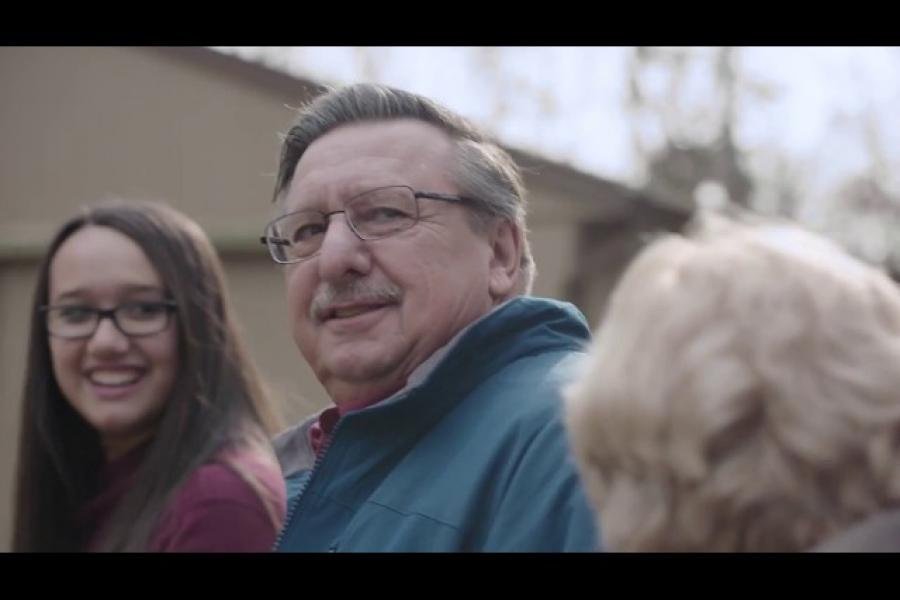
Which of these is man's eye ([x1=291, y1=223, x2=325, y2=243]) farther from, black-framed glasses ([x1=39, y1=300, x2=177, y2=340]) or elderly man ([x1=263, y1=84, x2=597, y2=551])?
black-framed glasses ([x1=39, y1=300, x2=177, y2=340])

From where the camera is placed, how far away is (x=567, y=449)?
248 cm

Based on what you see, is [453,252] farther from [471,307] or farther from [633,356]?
[633,356]

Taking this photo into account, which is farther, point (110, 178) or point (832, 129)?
point (832, 129)

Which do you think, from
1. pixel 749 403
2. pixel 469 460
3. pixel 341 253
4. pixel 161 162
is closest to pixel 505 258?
pixel 341 253

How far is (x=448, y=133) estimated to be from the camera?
3176 mm

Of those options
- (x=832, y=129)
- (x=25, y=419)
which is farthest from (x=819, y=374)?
(x=832, y=129)

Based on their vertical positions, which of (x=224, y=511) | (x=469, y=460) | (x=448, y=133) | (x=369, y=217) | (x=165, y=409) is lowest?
(x=224, y=511)

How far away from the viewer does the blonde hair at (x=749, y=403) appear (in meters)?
1.83

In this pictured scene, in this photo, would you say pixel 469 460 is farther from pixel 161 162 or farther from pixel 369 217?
pixel 161 162

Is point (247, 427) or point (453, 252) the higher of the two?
point (453, 252)

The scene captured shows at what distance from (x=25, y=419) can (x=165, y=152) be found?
7.61m

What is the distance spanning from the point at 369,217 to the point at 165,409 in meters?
1.14

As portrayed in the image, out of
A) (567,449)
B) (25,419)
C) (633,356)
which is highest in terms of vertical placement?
(633,356)
